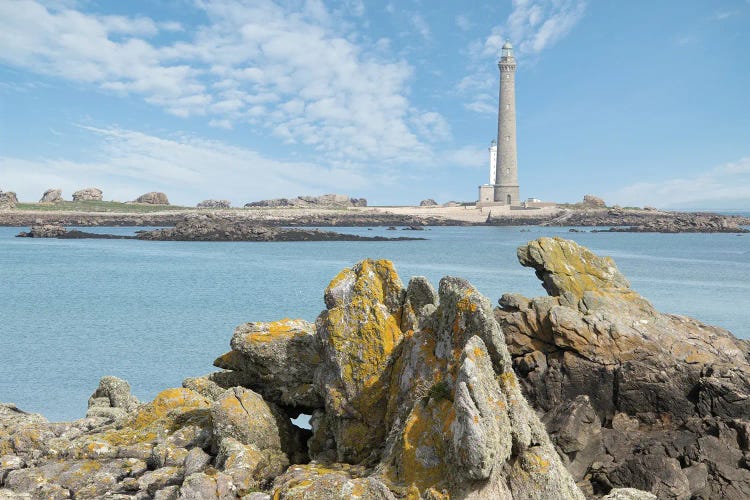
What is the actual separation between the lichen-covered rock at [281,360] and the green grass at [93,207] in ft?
549

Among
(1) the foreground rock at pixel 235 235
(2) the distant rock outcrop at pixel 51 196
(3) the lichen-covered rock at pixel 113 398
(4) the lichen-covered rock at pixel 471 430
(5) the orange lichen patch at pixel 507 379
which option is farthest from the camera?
(2) the distant rock outcrop at pixel 51 196

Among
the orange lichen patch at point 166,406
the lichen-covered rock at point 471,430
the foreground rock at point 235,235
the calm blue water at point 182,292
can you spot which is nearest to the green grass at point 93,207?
the foreground rock at point 235,235

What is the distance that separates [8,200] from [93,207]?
68.1ft

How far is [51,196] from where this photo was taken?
17400cm

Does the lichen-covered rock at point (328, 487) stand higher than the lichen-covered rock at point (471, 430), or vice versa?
the lichen-covered rock at point (471, 430)

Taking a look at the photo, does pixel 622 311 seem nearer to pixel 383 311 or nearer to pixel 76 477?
pixel 383 311

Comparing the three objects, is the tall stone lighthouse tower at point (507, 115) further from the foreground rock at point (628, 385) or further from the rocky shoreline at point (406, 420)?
the rocky shoreline at point (406, 420)

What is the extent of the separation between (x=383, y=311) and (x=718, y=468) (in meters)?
7.70

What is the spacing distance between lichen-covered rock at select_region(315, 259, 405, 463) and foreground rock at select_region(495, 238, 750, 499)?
5158mm

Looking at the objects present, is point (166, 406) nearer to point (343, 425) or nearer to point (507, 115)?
point (343, 425)

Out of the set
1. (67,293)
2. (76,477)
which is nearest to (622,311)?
(76,477)

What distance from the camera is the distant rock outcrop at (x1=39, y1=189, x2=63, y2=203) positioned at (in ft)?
571

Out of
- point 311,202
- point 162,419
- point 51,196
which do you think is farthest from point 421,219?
point 162,419

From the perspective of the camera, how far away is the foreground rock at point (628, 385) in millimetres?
11898
